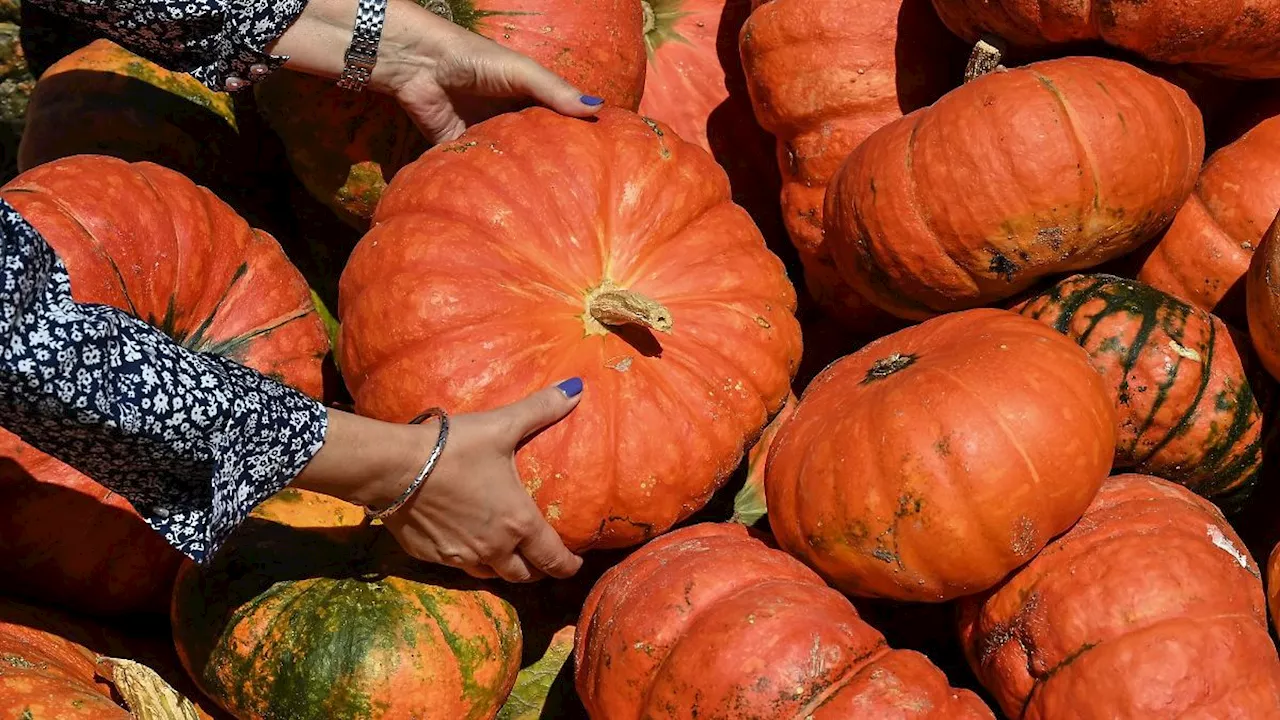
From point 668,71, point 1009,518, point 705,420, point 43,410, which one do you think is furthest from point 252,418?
point 668,71

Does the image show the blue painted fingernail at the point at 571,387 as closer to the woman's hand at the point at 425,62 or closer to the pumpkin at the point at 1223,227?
the woman's hand at the point at 425,62

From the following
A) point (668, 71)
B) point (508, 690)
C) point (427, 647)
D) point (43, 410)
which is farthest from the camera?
point (668, 71)

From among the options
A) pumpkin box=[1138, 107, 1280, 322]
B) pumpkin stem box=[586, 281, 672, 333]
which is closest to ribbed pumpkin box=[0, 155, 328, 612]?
pumpkin stem box=[586, 281, 672, 333]

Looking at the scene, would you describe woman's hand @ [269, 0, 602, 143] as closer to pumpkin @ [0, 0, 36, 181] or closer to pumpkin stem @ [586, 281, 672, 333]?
pumpkin stem @ [586, 281, 672, 333]

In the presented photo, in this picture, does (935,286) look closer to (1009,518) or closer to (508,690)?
(1009,518)

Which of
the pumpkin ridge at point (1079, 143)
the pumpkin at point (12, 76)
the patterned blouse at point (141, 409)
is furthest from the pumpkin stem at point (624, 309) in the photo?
the pumpkin at point (12, 76)

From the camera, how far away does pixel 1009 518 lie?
8.10ft

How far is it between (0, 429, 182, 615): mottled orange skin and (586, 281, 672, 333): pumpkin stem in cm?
131

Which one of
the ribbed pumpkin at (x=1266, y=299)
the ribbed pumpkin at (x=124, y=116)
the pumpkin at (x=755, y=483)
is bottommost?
the pumpkin at (x=755, y=483)

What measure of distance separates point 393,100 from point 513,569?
1.50 meters

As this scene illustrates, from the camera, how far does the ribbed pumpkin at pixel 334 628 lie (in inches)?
112

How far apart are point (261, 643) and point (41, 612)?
592 millimetres

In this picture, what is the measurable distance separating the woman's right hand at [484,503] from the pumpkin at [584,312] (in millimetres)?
60

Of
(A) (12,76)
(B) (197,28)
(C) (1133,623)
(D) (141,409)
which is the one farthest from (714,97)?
(A) (12,76)
